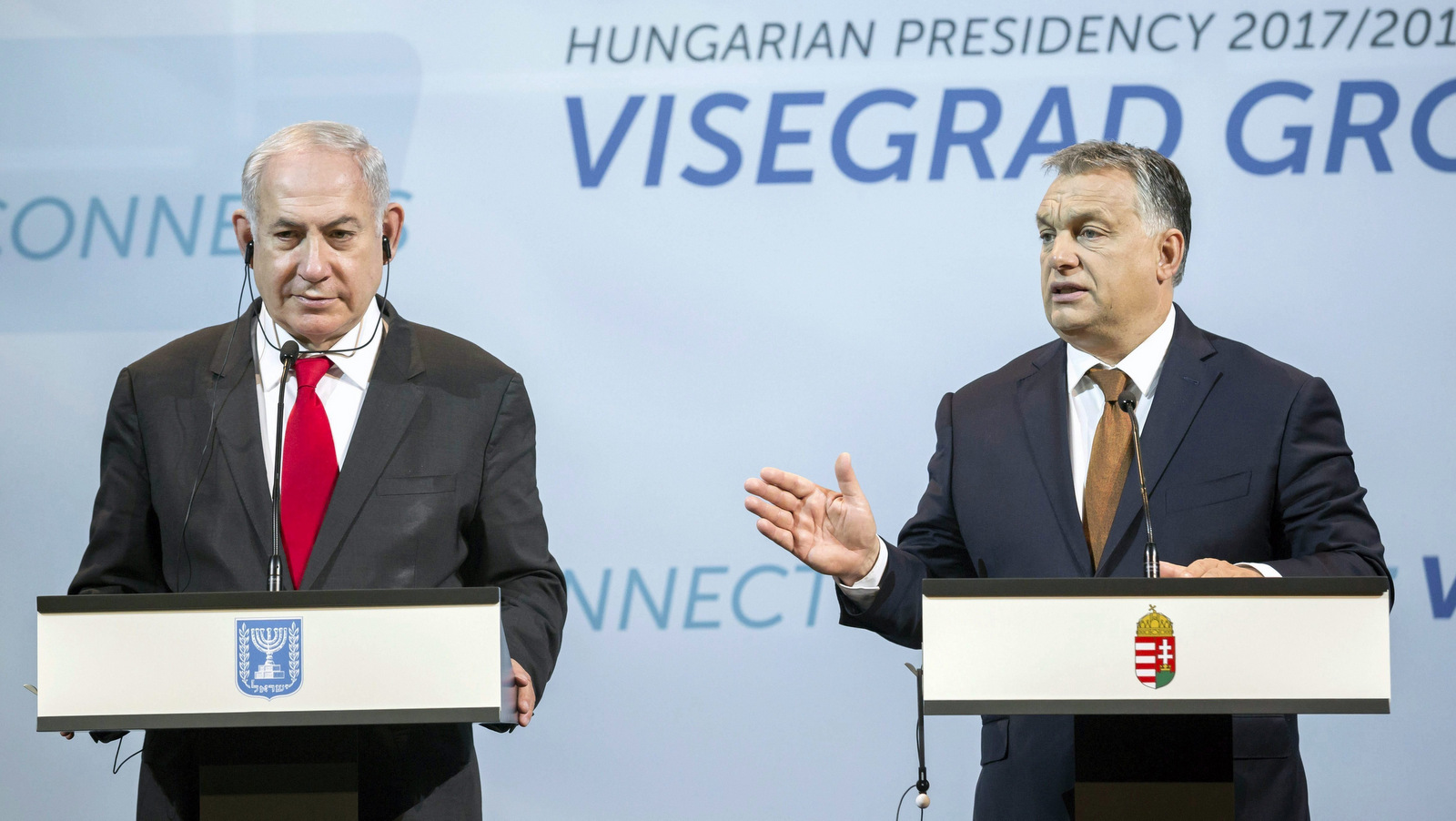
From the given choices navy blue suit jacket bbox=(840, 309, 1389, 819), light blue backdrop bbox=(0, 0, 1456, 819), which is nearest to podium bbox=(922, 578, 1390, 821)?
navy blue suit jacket bbox=(840, 309, 1389, 819)

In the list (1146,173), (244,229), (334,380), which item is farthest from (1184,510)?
(244,229)

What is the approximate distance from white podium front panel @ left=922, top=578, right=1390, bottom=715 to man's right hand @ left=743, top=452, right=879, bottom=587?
1.63ft

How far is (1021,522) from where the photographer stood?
7.83ft

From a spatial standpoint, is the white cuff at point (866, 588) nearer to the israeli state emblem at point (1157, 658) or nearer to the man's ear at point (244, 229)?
the israeli state emblem at point (1157, 658)

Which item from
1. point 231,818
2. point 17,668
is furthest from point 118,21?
point 231,818

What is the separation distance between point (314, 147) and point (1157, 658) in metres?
1.56

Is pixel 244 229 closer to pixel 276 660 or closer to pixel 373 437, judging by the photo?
pixel 373 437

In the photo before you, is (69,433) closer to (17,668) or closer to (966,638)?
(17,668)

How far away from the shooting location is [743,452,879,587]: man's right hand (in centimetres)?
216

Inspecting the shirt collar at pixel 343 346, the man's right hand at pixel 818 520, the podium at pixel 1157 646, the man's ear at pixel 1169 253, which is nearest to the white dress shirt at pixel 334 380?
the shirt collar at pixel 343 346

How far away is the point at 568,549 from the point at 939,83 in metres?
1.56

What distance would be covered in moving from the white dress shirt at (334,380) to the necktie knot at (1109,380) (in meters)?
1.24

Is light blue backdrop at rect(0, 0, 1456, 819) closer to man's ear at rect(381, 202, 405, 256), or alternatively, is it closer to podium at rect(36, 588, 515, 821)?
man's ear at rect(381, 202, 405, 256)

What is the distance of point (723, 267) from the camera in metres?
3.69
